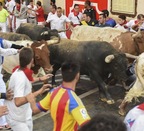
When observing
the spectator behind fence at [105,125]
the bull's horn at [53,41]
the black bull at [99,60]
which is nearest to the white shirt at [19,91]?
the spectator behind fence at [105,125]

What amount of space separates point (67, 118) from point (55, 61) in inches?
209

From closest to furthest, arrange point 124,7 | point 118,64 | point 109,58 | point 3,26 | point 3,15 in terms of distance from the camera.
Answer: point 109,58 < point 118,64 < point 124,7 < point 3,15 < point 3,26

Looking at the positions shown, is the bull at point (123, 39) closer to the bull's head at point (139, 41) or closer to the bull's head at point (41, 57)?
the bull's head at point (139, 41)

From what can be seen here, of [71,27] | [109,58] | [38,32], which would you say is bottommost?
[109,58]

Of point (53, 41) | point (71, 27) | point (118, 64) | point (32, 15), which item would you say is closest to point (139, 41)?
point (118, 64)

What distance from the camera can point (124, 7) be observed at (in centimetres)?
1370

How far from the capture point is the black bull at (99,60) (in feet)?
27.1

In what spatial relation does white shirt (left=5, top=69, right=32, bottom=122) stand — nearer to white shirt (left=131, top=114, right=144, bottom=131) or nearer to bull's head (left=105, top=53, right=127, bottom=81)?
white shirt (left=131, top=114, right=144, bottom=131)

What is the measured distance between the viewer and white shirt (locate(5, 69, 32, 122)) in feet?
16.1

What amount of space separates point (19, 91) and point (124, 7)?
31.3 ft

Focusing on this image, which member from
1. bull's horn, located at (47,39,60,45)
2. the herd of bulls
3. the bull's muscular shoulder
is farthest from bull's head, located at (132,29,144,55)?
bull's horn, located at (47,39,60,45)

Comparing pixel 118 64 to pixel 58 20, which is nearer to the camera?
pixel 118 64

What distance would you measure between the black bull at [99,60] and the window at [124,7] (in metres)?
4.91

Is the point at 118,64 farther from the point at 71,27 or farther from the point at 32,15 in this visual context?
the point at 32,15
